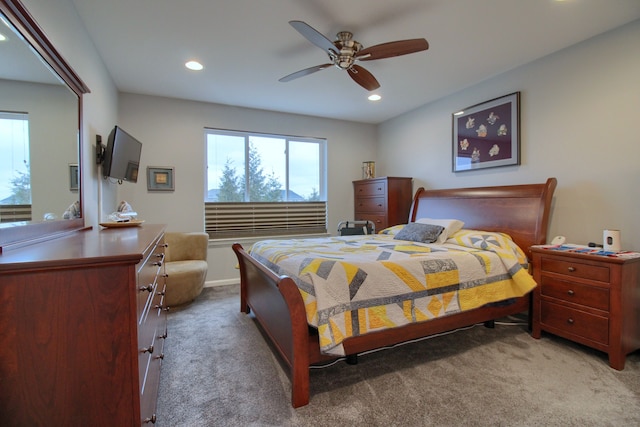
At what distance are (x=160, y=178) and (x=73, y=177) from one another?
2084 millimetres

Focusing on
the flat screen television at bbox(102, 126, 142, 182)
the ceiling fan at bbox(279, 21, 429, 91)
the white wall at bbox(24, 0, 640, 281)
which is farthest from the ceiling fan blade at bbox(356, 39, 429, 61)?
the flat screen television at bbox(102, 126, 142, 182)

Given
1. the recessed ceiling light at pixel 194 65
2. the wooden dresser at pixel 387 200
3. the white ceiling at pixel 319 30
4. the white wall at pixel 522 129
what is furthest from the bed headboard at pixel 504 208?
the recessed ceiling light at pixel 194 65

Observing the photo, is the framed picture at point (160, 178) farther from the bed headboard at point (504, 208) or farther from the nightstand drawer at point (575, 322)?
the nightstand drawer at point (575, 322)

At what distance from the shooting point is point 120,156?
277cm

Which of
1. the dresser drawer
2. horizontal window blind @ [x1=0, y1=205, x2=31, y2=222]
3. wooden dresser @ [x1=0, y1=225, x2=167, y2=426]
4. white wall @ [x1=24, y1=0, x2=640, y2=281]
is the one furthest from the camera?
the dresser drawer

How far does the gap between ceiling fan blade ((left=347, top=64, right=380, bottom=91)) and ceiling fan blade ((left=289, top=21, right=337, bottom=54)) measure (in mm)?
281

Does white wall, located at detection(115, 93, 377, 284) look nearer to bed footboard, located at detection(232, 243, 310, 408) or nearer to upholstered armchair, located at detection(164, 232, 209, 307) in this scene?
upholstered armchair, located at detection(164, 232, 209, 307)

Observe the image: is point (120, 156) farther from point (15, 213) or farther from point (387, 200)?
point (387, 200)

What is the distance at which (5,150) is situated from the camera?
4.00 feet

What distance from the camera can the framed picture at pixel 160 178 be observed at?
3.87 metres

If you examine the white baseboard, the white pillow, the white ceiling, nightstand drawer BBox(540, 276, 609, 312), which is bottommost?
the white baseboard

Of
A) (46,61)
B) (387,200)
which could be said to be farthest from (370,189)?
(46,61)

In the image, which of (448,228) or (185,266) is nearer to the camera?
(448,228)

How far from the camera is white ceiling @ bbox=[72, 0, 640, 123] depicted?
6.95ft
